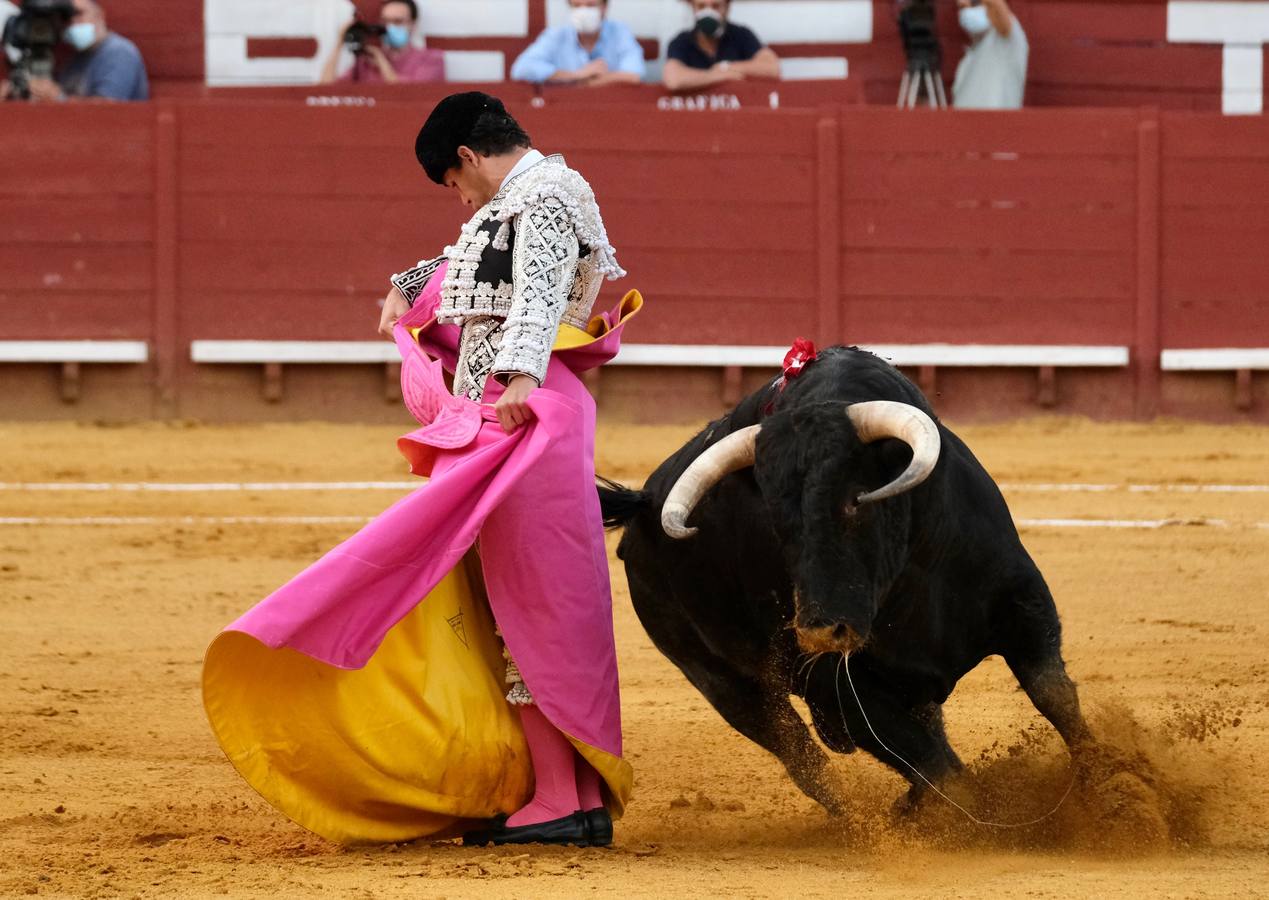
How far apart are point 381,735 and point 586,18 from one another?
21.4 ft

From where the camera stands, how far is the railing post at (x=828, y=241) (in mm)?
8961

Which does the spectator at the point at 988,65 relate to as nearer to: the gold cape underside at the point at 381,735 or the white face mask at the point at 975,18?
the white face mask at the point at 975,18

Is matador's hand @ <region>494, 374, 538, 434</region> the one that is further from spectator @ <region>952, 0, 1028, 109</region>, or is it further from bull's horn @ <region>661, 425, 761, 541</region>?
spectator @ <region>952, 0, 1028, 109</region>

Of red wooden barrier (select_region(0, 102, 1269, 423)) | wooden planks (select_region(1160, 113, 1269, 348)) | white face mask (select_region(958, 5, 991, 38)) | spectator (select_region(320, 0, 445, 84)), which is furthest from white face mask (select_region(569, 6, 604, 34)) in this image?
wooden planks (select_region(1160, 113, 1269, 348))

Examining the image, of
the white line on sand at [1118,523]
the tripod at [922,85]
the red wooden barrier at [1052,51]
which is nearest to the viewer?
the white line on sand at [1118,523]

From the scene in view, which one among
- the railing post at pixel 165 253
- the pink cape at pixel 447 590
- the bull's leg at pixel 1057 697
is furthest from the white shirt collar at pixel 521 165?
the railing post at pixel 165 253

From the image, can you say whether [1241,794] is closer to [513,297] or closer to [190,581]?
[513,297]

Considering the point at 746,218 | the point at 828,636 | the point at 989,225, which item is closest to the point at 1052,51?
the point at 989,225

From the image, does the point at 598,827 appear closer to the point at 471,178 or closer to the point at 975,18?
the point at 471,178

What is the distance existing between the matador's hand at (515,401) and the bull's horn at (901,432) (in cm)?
47

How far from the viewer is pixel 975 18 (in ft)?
29.7

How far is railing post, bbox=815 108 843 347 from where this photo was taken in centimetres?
896

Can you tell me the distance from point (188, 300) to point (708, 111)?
8.30 feet

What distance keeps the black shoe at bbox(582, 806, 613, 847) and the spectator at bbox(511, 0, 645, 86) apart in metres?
6.34
